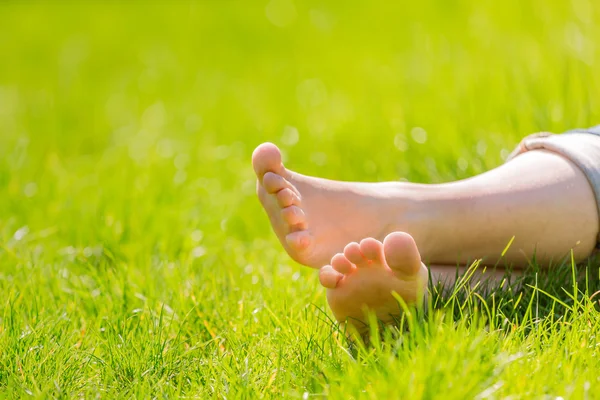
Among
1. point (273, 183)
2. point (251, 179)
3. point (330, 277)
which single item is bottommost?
point (251, 179)

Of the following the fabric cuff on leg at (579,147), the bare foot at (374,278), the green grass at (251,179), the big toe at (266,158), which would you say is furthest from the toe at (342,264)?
the fabric cuff on leg at (579,147)

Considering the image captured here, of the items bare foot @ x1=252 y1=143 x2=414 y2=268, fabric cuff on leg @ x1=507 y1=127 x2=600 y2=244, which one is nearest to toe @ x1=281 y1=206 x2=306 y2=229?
bare foot @ x1=252 y1=143 x2=414 y2=268

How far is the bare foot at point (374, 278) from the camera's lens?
4.29 ft

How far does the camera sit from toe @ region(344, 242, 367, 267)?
1347mm

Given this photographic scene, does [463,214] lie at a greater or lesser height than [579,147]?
lesser

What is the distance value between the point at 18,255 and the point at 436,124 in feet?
4.85

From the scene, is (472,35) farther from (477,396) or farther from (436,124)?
(477,396)

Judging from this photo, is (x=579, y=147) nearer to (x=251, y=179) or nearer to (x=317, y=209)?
(x=317, y=209)

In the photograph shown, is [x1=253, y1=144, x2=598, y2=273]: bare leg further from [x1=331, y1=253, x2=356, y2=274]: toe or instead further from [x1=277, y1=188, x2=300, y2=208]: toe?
[x1=331, y1=253, x2=356, y2=274]: toe

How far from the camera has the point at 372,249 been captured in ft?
4.37

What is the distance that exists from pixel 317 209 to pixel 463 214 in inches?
11.7

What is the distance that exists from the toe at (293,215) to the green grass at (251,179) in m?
0.20

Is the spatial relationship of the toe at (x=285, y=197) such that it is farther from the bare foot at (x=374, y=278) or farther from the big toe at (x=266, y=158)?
the bare foot at (x=374, y=278)

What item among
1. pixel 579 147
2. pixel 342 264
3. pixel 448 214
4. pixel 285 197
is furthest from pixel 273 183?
pixel 579 147
